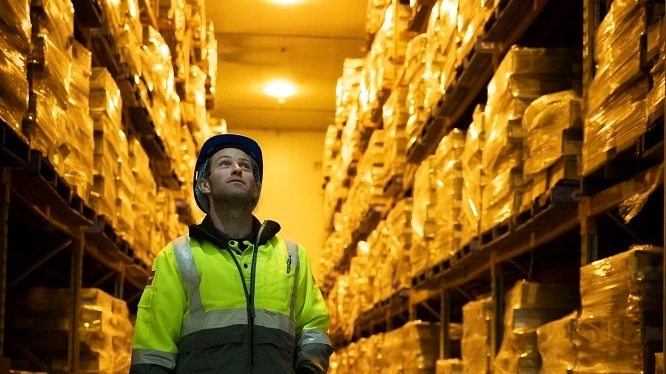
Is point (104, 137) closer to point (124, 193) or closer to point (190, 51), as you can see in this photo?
point (124, 193)

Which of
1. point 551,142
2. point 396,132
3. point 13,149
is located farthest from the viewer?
point 396,132

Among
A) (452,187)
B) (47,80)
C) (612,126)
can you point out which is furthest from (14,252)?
(612,126)

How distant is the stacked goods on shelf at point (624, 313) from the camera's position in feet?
13.7

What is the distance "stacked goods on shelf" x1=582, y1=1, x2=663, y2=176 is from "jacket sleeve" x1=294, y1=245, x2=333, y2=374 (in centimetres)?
156

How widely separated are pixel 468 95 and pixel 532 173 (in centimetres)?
231

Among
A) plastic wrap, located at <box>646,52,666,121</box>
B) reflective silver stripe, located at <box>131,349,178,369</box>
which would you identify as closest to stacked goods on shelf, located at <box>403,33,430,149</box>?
plastic wrap, located at <box>646,52,666,121</box>

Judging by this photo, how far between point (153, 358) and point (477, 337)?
13.2ft

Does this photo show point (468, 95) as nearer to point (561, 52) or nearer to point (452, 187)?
point (452, 187)

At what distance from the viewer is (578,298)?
5.98 m

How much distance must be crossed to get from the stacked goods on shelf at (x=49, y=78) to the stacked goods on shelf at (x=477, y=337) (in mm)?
2896

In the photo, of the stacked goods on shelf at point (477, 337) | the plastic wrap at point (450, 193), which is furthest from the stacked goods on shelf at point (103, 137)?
the stacked goods on shelf at point (477, 337)

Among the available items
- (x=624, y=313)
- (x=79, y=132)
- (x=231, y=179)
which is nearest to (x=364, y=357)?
(x=79, y=132)

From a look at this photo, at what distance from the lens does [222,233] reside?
3.45 meters

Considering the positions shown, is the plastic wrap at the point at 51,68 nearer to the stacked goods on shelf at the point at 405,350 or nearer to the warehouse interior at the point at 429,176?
the warehouse interior at the point at 429,176
